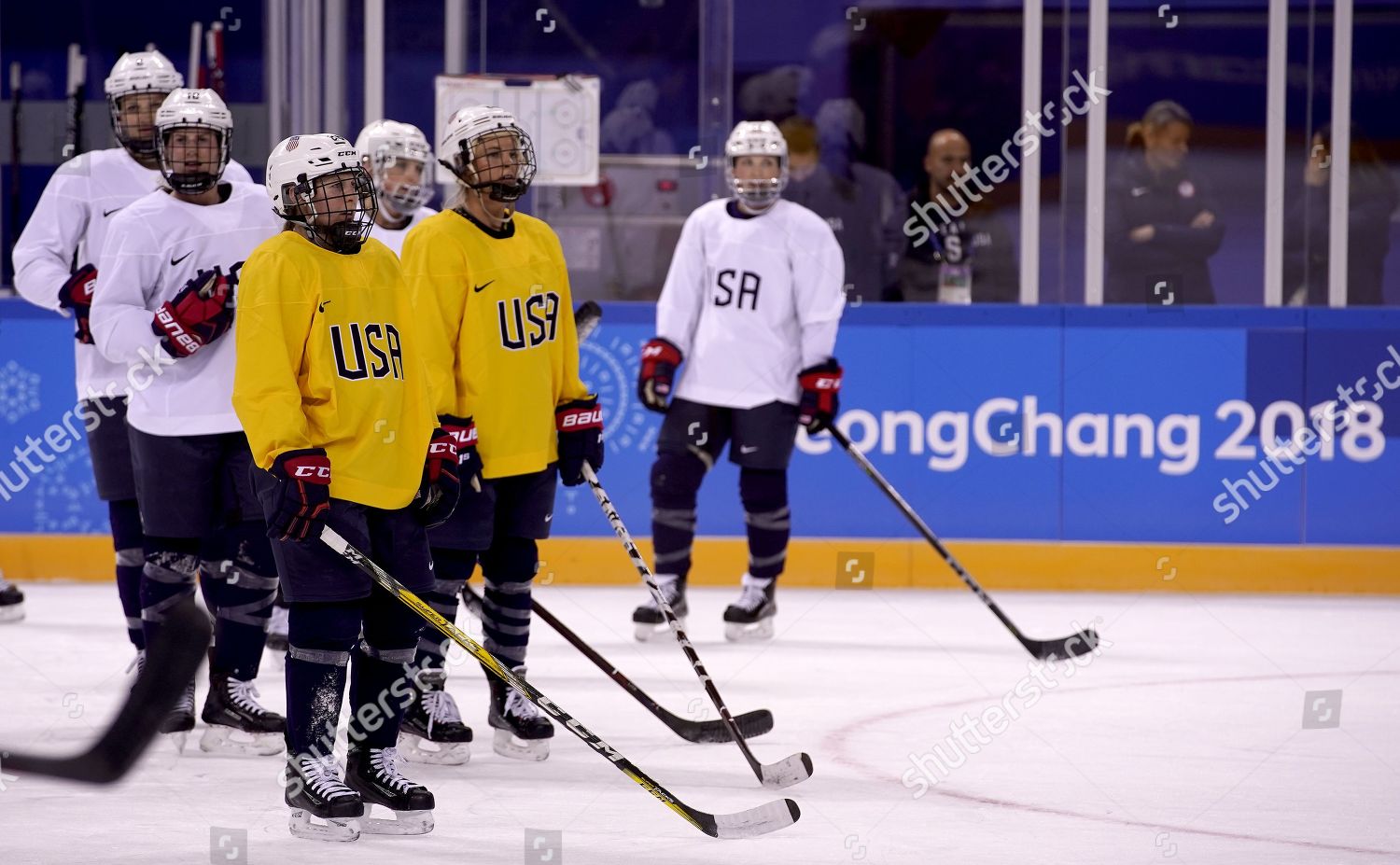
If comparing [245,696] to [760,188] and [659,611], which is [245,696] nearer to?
[659,611]

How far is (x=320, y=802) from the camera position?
302cm

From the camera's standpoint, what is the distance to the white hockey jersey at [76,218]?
4.19m

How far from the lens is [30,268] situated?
4227 millimetres

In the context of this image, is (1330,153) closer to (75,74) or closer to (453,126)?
(453,126)

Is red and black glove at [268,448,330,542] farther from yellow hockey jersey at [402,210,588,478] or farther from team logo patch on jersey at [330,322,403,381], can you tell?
yellow hockey jersey at [402,210,588,478]

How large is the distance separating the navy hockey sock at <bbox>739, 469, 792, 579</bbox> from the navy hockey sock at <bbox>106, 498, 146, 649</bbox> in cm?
198

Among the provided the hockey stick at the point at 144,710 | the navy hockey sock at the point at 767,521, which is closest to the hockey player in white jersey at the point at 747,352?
the navy hockey sock at the point at 767,521

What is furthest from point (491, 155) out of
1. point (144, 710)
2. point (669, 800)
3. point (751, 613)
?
point (144, 710)

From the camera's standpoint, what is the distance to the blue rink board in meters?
6.38

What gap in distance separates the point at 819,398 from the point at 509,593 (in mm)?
1784

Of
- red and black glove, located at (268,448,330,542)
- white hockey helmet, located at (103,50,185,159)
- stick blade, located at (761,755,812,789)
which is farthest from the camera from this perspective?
white hockey helmet, located at (103,50,185,159)

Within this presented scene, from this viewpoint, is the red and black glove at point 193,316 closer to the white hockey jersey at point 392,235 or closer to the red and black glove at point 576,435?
the red and black glove at point 576,435

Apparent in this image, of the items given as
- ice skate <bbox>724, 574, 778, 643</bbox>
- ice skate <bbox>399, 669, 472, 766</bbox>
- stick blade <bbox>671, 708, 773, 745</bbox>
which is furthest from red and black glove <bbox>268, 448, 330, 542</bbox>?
ice skate <bbox>724, 574, 778, 643</bbox>

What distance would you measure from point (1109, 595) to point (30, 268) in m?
3.68
